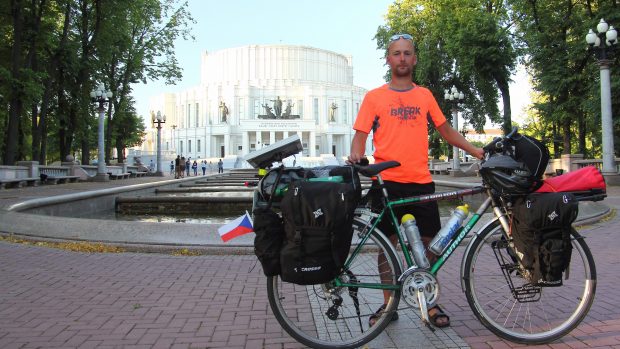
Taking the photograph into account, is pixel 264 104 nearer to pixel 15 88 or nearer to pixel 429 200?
pixel 15 88

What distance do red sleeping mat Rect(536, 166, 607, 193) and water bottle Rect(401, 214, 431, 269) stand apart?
834 mm

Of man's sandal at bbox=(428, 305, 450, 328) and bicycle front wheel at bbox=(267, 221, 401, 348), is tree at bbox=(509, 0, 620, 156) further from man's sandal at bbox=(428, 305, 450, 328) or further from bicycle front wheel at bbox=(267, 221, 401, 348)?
bicycle front wheel at bbox=(267, 221, 401, 348)

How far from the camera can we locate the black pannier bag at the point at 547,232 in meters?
3.05

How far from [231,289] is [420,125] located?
2.55m

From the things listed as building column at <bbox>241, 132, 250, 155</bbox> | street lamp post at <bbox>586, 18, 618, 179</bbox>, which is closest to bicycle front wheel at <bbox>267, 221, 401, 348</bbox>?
street lamp post at <bbox>586, 18, 618, 179</bbox>

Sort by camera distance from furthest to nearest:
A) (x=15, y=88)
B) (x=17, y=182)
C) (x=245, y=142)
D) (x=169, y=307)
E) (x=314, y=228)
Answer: (x=245, y=142) < (x=15, y=88) < (x=17, y=182) < (x=169, y=307) < (x=314, y=228)

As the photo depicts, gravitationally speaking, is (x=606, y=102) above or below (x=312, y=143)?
below

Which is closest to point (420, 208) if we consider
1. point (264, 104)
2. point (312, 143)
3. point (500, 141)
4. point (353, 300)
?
point (500, 141)

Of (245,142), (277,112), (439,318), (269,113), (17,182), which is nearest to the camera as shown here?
(439,318)

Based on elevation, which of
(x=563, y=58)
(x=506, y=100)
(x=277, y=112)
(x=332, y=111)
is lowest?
(x=506, y=100)

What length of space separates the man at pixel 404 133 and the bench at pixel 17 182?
70.9 ft

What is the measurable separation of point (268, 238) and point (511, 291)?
1743mm

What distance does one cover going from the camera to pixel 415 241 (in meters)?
3.37

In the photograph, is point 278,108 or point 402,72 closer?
point 402,72
